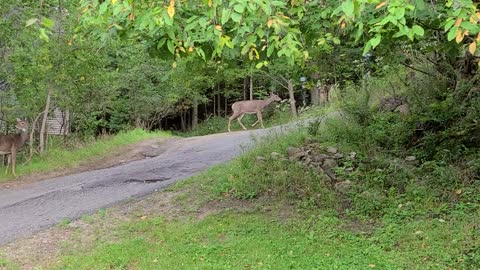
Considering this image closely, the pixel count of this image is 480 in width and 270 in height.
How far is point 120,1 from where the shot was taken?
3223 mm

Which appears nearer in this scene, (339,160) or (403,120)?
(339,160)

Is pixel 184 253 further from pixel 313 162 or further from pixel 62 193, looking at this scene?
pixel 62 193

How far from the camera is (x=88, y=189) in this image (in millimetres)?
8164

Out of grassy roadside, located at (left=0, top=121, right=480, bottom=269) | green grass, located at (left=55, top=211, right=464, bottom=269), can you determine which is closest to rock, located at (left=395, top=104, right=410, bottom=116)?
grassy roadside, located at (left=0, top=121, right=480, bottom=269)

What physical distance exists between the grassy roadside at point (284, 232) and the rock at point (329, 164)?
0.47 m

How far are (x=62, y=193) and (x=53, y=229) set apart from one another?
2052mm

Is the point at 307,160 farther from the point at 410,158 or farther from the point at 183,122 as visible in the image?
the point at 183,122

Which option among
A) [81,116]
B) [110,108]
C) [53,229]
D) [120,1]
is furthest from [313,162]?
[110,108]

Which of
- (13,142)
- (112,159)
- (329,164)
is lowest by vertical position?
(112,159)

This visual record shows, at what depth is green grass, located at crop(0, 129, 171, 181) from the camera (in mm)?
10516

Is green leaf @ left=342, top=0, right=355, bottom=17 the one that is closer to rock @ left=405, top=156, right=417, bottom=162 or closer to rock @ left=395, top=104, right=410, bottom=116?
rock @ left=405, top=156, right=417, bottom=162

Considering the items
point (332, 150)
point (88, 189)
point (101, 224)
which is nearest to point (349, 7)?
point (101, 224)

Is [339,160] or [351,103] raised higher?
[351,103]

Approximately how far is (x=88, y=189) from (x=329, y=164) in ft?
12.7
